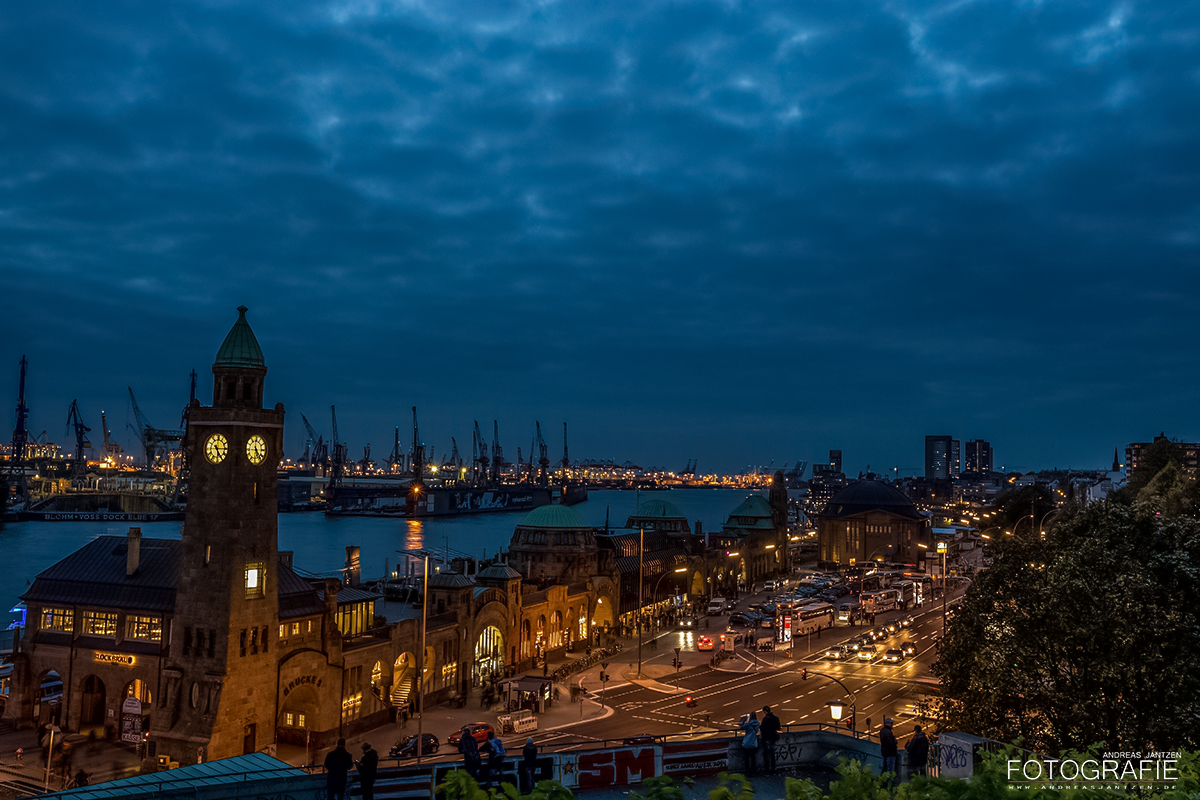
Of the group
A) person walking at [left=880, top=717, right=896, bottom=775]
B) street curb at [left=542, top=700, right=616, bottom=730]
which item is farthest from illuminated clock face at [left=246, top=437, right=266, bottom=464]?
person walking at [left=880, top=717, right=896, bottom=775]

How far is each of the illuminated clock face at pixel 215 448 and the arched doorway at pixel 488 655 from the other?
2793 centimetres

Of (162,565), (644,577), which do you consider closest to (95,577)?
(162,565)

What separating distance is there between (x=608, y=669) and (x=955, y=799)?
225 feet

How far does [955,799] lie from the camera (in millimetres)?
13992

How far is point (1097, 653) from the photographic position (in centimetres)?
3281

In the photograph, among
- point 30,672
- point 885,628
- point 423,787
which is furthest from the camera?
point 885,628

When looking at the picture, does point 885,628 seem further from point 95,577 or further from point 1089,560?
point 95,577

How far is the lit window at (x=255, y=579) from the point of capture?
168ft

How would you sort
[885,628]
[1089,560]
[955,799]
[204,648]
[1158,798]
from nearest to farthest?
[955,799], [1158,798], [1089,560], [204,648], [885,628]

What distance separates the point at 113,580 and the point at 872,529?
15851 cm

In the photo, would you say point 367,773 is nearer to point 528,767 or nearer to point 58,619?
point 528,767

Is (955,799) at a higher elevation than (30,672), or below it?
higher

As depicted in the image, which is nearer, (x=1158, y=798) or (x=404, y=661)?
(x=1158, y=798)

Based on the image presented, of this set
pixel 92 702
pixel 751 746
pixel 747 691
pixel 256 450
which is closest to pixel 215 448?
pixel 256 450
